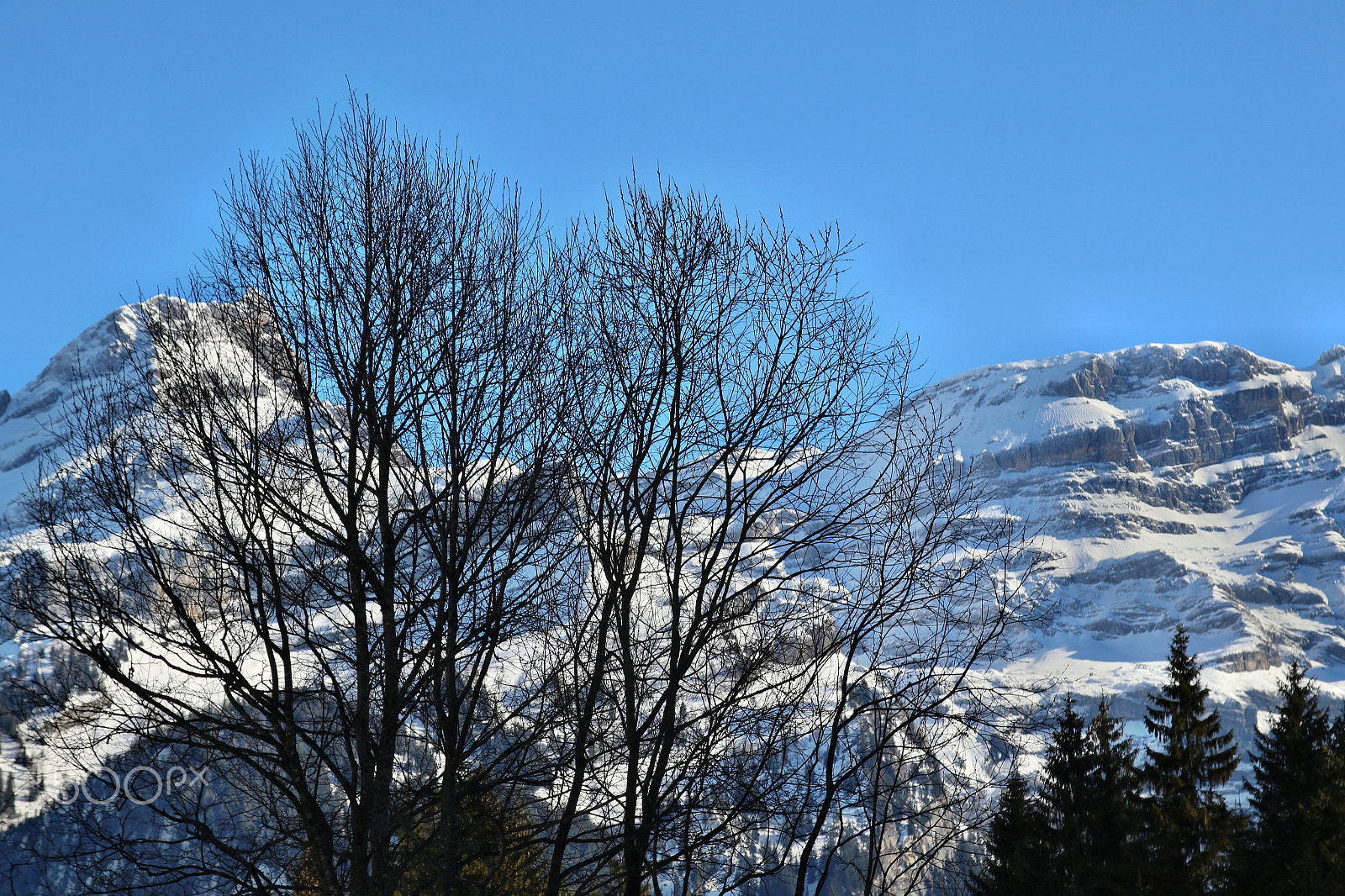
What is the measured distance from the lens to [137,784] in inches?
301

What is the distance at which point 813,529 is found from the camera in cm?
818

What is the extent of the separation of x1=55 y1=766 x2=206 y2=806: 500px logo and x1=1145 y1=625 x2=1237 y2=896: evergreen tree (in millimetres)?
21557

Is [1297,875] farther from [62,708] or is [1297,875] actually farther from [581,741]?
[62,708]

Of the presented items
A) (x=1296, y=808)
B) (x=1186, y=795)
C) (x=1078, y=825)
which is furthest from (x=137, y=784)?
(x=1186, y=795)

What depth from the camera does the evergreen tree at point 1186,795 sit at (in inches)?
902

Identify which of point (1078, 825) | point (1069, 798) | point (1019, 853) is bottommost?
point (1019, 853)

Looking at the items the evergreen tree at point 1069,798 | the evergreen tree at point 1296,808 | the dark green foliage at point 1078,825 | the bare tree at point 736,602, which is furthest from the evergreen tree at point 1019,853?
the bare tree at point 736,602

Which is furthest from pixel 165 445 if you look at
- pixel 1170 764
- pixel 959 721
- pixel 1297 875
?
pixel 1170 764

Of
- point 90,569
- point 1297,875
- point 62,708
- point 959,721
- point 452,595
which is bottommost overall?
point 1297,875

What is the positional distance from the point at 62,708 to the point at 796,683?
516cm

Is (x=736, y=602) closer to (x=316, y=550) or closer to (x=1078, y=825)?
(x=316, y=550)

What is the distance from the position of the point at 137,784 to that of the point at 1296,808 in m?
24.7

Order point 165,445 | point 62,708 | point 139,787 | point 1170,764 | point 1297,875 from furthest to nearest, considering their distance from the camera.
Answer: point 1170,764 → point 1297,875 → point 139,787 → point 165,445 → point 62,708

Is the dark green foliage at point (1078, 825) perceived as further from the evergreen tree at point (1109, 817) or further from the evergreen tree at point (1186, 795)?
the evergreen tree at point (1186, 795)
